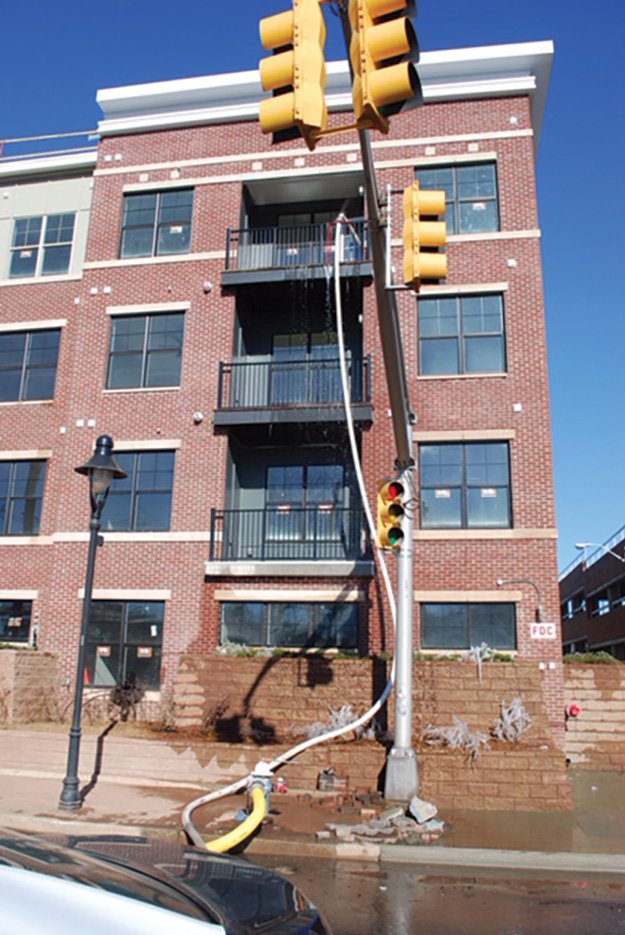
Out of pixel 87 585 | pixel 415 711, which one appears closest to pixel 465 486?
pixel 415 711

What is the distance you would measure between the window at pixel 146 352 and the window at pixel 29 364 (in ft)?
6.79

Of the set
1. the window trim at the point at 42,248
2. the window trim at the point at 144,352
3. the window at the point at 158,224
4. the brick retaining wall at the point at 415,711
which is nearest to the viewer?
the brick retaining wall at the point at 415,711

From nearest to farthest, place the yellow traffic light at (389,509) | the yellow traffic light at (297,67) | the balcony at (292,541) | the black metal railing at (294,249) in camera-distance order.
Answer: the yellow traffic light at (297,67) < the yellow traffic light at (389,509) < the balcony at (292,541) < the black metal railing at (294,249)

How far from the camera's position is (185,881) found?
323 cm

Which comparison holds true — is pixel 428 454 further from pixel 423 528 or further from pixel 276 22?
pixel 276 22

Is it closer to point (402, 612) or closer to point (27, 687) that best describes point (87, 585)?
point (402, 612)

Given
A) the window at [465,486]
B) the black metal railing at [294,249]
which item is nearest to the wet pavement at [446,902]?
the window at [465,486]

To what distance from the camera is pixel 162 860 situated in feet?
11.9

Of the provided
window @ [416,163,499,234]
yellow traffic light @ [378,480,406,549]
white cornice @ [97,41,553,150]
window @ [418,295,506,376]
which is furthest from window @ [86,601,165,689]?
white cornice @ [97,41,553,150]

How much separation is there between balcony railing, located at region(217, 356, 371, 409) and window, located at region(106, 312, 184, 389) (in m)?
1.50

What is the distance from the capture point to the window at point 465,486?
16844 millimetres

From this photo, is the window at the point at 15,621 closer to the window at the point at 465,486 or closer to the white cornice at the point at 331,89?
the window at the point at 465,486

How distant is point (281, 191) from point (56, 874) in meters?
19.9

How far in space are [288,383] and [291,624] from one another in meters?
6.07
